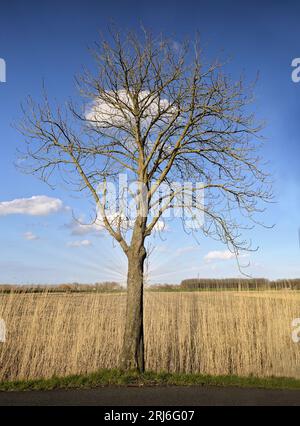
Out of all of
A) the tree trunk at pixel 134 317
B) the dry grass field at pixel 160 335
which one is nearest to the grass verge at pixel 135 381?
the tree trunk at pixel 134 317

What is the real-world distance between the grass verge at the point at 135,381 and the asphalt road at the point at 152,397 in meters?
0.32

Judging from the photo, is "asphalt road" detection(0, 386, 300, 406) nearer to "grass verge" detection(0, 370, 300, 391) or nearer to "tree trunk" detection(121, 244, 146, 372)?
"grass verge" detection(0, 370, 300, 391)

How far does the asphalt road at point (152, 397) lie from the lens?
20.5 feet

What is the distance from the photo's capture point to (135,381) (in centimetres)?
753

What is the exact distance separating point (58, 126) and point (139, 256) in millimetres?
3558

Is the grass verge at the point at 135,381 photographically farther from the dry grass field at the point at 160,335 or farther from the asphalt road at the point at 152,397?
the dry grass field at the point at 160,335

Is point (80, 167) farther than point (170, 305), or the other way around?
point (170, 305)

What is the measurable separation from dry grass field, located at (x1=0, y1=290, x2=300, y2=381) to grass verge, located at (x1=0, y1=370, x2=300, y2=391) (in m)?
0.90

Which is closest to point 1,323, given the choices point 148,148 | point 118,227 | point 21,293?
point 21,293

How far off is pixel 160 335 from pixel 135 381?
2716 millimetres

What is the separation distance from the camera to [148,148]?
967cm

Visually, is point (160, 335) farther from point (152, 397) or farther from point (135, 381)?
point (152, 397)

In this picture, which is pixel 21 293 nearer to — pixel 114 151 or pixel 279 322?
pixel 114 151

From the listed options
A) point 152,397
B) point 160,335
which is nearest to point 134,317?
point 152,397
